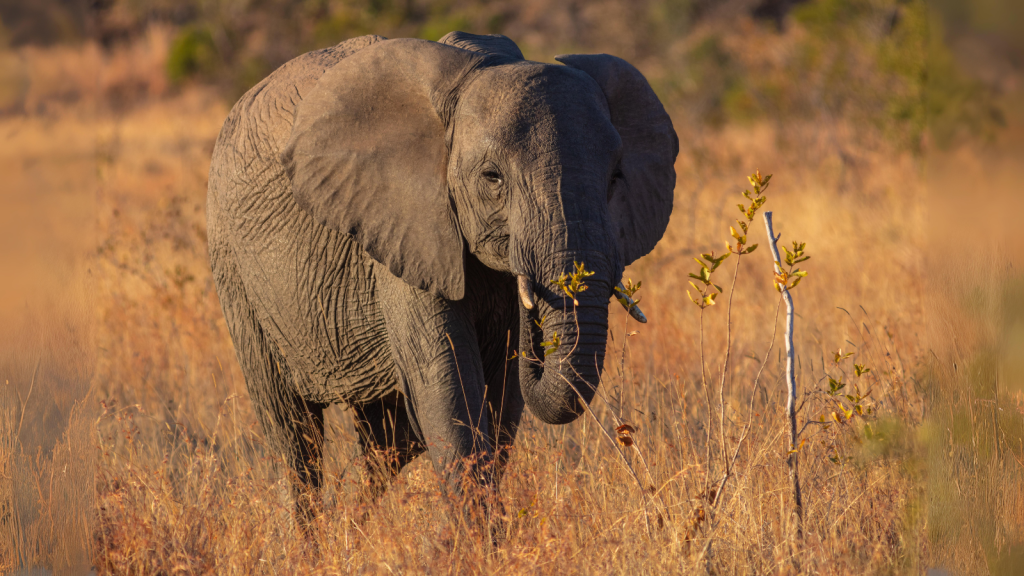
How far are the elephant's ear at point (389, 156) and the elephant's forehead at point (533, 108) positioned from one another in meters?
0.19

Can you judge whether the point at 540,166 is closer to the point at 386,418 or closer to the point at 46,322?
the point at 46,322

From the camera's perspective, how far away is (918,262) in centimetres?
A: 853

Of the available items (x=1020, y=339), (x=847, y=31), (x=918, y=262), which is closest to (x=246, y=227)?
(x=1020, y=339)

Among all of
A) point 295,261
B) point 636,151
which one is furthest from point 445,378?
point 636,151

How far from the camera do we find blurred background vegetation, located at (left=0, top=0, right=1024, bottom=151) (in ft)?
10.2

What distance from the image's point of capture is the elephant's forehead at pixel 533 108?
3.66 metres

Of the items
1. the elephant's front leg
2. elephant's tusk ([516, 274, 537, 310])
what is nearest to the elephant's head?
elephant's tusk ([516, 274, 537, 310])

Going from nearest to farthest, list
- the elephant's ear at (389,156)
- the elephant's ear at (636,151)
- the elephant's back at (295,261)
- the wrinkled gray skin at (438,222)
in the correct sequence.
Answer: the wrinkled gray skin at (438,222) < the elephant's ear at (389,156) < the elephant's ear at (636,151) < the elephant's back at (295,261)

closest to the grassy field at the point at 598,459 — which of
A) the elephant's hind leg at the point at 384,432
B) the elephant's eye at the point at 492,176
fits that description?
the elephant's hind leg at the point at 384,432

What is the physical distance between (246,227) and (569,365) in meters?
1.83

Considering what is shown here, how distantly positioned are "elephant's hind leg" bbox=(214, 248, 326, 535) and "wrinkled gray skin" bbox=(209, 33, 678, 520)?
0.01 meters

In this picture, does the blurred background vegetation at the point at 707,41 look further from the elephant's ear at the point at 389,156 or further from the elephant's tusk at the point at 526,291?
the elephant's tusk at the point at 526,291

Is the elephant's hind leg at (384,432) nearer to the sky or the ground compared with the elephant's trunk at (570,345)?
nearer to the ground

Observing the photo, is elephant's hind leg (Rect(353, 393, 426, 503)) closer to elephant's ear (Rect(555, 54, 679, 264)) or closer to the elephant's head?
the elephant's head
